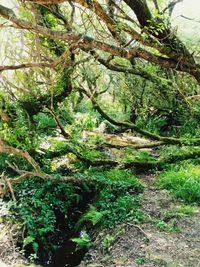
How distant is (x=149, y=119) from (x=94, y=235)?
848cm

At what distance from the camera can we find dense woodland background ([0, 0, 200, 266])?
564 cm

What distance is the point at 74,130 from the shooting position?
11.2 meters

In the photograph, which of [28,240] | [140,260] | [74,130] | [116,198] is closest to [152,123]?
[74,130]

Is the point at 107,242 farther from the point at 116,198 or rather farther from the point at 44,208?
the point at 44,208

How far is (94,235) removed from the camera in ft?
23.0

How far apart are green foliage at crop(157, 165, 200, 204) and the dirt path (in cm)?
42

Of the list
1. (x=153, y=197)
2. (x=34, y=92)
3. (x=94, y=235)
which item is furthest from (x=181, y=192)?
(x=34, y=92)

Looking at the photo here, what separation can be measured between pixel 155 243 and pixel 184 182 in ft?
7.38

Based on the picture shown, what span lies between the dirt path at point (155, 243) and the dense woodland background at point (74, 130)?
1.02ft

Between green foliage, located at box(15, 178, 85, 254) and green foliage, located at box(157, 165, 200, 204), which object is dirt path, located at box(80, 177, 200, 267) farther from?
green foliage, located at box(15, 178, 85, 254)

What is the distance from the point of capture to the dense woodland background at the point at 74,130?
5637mm

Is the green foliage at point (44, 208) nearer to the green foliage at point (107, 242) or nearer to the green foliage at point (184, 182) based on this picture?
the green foliage at point (107, 242)

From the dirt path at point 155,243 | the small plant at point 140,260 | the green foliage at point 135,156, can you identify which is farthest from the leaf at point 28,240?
the green foliage at point 135,156

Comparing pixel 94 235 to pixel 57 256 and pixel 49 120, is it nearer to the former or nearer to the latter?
pixel 57 256
